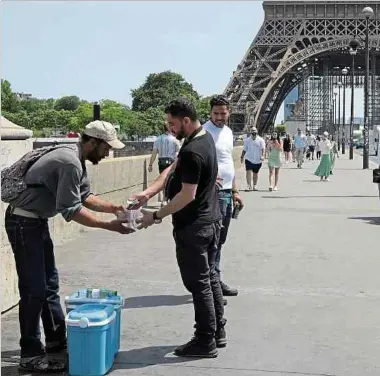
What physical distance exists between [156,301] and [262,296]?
3.43 ft

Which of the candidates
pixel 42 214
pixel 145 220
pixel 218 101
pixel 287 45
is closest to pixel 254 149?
pixel 218 101

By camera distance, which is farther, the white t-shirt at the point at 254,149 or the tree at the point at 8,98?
the tree at the point at 8,98

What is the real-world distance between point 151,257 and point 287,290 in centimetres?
244

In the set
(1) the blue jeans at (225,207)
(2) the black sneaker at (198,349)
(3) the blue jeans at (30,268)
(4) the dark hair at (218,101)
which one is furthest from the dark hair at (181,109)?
(1) the blue jeans at (225,207)

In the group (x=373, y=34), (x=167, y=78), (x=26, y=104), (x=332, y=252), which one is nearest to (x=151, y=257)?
(x=332, y=252)

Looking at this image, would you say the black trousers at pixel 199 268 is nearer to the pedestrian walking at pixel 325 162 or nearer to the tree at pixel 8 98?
the pedestrian walking at pixel 325 162

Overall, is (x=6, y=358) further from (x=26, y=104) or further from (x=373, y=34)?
(x=26, y=104)

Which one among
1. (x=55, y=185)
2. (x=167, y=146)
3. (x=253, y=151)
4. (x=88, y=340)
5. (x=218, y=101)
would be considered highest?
(x=218, y=101)

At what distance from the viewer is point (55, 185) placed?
4930 mm

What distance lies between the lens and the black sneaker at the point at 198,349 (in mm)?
5535

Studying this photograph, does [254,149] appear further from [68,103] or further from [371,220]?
[68,103]

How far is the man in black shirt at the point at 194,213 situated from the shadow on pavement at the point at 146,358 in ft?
0.30

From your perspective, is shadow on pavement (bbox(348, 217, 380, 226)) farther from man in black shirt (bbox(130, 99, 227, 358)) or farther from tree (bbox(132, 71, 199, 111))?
tree (bbox(132, 71, 199, 111))

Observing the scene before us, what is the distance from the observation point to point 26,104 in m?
134
